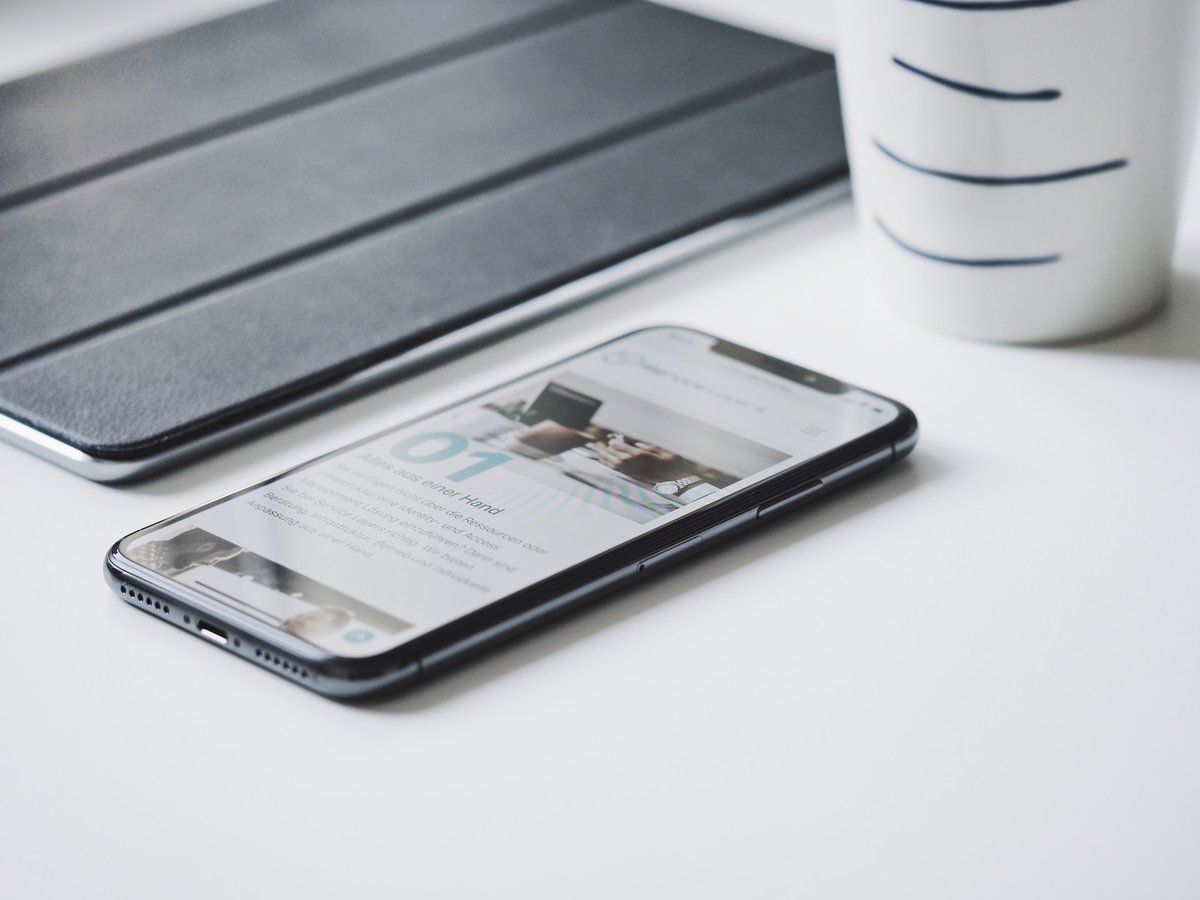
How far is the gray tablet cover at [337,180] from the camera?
509 mm

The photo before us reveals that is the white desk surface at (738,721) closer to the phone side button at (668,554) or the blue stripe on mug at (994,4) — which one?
the phone side button at (668,554)

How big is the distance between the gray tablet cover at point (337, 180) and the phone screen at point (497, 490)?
0.21 feet

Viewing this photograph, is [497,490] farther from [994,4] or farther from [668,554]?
[994,4]

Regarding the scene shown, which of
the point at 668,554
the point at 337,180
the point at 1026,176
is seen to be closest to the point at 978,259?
the point at 1026,176

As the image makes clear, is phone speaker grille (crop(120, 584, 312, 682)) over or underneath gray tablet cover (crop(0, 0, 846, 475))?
underneath

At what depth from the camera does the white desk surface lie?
318 millimetres

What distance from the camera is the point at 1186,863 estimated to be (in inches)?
12.2

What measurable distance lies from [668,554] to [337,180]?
28 centimetres

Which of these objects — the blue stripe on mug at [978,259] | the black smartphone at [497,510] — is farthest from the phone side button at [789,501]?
the blue stripe on mug at [978,259]

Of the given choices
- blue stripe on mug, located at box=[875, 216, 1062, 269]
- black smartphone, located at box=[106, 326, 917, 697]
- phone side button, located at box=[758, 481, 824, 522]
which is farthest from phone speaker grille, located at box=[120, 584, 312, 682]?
blue stripe on mug, located at box=[875, 216, 1062, 269]

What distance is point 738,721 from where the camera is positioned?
35 cm

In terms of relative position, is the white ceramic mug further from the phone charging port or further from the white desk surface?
the phone charging port

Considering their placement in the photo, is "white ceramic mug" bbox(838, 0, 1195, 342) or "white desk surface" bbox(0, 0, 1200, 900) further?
"white ceramic mug" bbox(838, 0, 1195, 342)

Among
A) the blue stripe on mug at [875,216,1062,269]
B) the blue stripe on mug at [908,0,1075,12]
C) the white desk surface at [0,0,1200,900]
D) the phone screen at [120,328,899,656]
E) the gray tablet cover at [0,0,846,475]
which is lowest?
the white desk surface at [0,0,1200,900]
